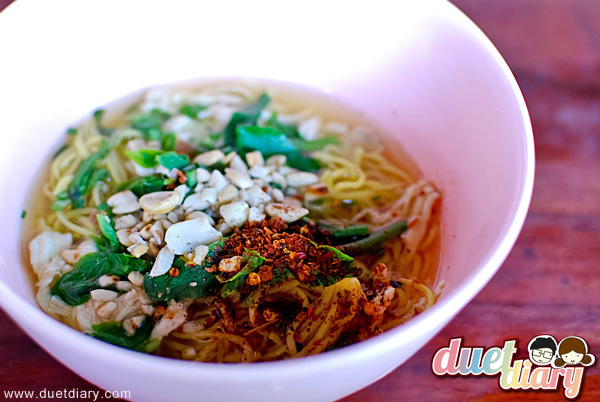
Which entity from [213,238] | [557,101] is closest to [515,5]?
[557,101]

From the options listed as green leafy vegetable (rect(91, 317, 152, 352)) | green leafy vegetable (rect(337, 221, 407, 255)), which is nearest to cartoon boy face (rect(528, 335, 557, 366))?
green leafy vegetable (rect(337, 221, 407, 255))

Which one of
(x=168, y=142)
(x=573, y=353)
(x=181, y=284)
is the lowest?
(x=573, y=353)

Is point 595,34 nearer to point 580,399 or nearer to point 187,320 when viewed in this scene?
point 580,399

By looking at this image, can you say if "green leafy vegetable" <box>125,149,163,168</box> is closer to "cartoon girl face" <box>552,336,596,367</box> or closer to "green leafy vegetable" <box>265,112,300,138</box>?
"green leafy vegetable" <box>265,112,300,138</box>

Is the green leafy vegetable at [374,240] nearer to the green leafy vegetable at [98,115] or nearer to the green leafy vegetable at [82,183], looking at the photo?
the green leafy vegetable at [82,183]

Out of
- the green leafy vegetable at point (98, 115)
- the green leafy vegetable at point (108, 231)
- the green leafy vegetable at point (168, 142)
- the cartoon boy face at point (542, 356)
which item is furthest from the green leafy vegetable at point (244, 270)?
the green leafy vegetable at point (98, 115)

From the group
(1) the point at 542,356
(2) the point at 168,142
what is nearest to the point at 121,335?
(2) the point at 168,142

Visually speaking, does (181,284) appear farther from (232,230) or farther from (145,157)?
(145,157)
